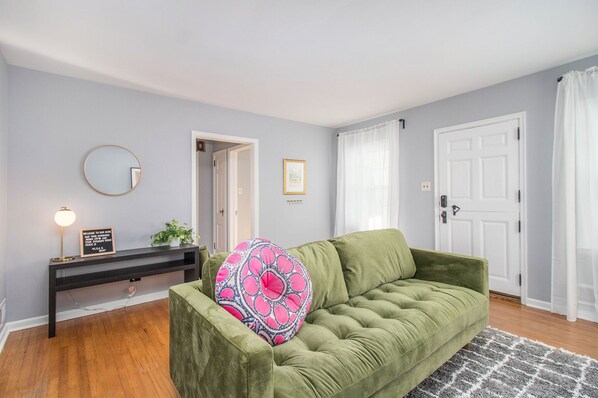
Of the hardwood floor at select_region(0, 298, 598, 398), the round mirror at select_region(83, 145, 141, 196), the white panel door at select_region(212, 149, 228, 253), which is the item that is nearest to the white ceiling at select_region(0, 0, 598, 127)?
the round mirror at select_region(83, 145, 141, 196)

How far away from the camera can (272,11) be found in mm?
1842

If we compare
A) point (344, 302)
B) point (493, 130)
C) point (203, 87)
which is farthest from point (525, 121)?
point (203, 87)

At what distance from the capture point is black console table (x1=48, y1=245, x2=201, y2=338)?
241cm

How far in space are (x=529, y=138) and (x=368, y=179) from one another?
2.01 m

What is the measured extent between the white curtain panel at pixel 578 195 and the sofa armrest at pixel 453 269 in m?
1.11

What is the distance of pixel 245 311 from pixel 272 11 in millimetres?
1833

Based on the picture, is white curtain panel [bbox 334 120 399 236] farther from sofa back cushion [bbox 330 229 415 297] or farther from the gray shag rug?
the gray shag rug

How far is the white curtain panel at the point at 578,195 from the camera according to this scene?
249 centimetres

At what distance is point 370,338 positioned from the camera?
1.38m

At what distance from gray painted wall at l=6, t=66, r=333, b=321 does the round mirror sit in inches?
2.7

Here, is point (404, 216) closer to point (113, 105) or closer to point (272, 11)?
point (272, 11)

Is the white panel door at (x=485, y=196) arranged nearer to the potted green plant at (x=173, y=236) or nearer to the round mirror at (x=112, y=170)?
the potted green plant at (x=173, y=236)

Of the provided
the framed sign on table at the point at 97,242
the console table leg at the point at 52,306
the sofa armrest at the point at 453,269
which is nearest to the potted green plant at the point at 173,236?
the framed sign on table at the point at 97,242

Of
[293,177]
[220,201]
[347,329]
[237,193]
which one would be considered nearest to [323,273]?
[347,329]
